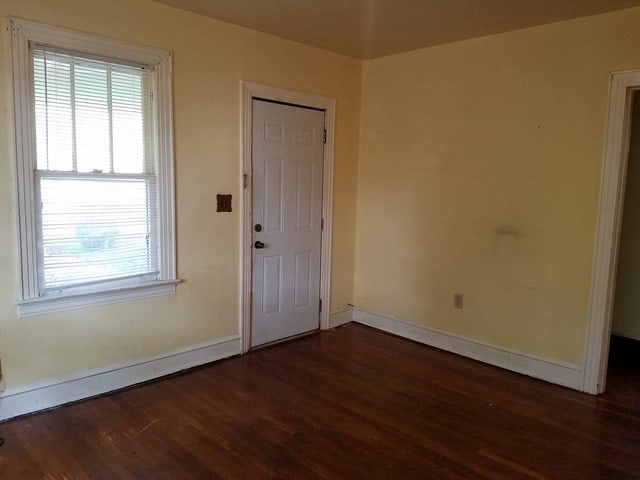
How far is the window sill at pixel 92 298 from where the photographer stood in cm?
278

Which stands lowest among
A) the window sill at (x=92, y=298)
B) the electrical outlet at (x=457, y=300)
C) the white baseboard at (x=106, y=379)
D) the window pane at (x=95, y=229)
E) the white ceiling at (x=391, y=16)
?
the white baseboard at (x=106, y=379)

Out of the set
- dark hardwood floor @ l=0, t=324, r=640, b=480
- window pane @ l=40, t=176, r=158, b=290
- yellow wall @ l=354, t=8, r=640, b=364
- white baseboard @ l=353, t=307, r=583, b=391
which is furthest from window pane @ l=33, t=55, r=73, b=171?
white baseboard @ l=353, t=307, r=583, b=391

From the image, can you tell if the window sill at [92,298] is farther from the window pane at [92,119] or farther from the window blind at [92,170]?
the window pane at [92,119]

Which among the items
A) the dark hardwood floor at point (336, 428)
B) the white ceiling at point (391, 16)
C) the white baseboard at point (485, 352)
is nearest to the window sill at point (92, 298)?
the dark hardwood floor at point (336, 428)

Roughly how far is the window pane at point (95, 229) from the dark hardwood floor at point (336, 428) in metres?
0.83

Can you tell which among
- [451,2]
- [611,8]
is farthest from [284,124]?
[611,8]

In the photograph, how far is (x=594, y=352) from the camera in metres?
3.25

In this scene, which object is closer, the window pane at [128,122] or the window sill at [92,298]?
the window sill at [92,298]

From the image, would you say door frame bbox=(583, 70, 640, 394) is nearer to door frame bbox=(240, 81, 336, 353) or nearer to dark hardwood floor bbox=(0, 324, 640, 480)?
dark hardwood floor bbox=(0, 324, 640, 480)

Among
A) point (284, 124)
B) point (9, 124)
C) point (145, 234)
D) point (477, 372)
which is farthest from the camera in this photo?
point (284, 124)

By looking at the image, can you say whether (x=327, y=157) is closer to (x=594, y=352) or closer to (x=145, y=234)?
(x=145, y=234)

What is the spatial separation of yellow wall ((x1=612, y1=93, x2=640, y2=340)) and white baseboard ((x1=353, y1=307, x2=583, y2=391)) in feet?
3.82

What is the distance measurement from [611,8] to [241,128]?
2609 millimetres

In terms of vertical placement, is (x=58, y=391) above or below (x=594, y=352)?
below
